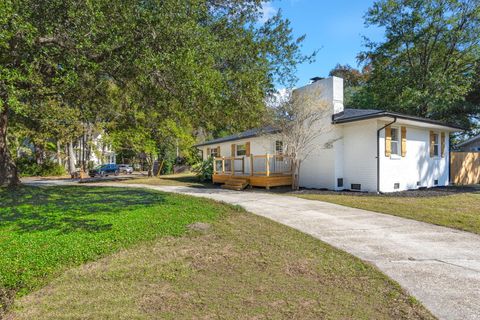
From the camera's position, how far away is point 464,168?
16000 mm

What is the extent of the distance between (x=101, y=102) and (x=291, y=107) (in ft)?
26.6

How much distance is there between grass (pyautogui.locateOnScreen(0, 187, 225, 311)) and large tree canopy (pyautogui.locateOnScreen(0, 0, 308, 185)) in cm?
241

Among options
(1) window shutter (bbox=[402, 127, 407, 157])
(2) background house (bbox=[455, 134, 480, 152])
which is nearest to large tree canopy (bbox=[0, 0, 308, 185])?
(1) window shutter (bbox=[402, 127, 407, 157])

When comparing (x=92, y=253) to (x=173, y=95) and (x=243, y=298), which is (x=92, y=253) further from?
(x=173, y=95)

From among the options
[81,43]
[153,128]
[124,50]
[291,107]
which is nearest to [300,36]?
[291,107]

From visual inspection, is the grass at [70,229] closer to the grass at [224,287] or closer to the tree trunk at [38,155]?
the grass at [224,287]

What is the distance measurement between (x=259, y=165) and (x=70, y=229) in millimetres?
11385

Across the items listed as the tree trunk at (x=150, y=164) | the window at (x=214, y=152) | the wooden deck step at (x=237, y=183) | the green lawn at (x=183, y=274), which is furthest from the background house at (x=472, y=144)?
the tree trunk at (x=150, y=164)

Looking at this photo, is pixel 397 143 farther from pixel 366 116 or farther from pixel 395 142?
pixel 366 116

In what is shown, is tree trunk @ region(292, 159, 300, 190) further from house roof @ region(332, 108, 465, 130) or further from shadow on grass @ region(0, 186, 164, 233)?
shadow on grass @ region(0, 186, 164, 233)

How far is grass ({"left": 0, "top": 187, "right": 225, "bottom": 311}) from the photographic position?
3.90m

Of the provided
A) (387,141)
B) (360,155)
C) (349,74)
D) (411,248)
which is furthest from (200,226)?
(349,74)

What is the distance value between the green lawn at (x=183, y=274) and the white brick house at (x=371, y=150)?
291 inches

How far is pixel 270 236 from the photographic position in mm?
5410
